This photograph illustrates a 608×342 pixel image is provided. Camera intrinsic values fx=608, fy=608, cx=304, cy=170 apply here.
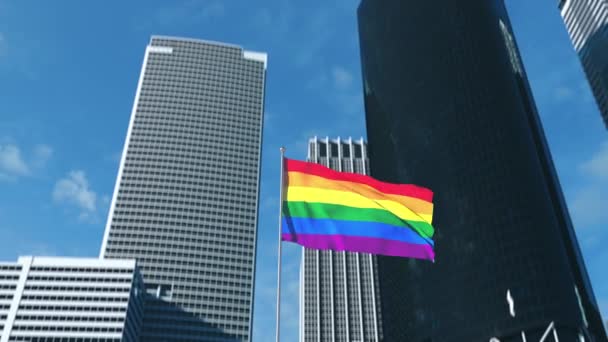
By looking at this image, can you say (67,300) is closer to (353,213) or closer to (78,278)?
(78,278)

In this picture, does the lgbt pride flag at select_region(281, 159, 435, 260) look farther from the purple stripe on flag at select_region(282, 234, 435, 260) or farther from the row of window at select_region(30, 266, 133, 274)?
the row of window at select_region(30, 266, 133, 274)

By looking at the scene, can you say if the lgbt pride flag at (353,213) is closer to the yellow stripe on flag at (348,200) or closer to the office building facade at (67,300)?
the yellow stripe on flag at (348,200)

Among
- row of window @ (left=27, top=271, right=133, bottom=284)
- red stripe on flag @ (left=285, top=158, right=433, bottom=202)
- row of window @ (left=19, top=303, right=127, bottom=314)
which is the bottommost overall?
red stripe on flag @ (left=285, top=158, right=433, bottom=202)

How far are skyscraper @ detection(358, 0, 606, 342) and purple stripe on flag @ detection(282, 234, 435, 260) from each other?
90504 mm

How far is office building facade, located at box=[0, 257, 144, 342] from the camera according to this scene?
174 metres

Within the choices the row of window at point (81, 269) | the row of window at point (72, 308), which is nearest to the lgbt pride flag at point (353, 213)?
the row of window at point (72, 308)

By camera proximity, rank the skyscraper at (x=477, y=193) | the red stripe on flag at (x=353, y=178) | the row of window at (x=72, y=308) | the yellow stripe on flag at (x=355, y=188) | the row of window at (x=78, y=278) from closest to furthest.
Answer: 1. the yellow stripe on flag at (x=355, y=188)
2. the red stripe on flag at (x=353, y=178)
3. the skyscraper at (x=477, y=193)
4. the row of window at (x=72, y=308)
5. the row of window at (x=78, y=278)

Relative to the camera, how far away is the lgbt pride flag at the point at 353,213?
33.5m

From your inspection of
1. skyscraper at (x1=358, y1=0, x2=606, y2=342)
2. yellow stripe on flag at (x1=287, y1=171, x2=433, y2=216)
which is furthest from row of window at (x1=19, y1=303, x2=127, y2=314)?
yellow stripe on flag at (x1=287, y1=171, x2=433, y2=216)

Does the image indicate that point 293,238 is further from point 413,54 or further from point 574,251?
point 413,54

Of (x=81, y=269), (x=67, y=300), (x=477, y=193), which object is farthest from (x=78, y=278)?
(x=477, y=193)

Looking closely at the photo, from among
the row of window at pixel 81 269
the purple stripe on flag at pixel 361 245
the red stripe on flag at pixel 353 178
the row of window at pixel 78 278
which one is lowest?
the purple stripe on flag at pixel 361 245

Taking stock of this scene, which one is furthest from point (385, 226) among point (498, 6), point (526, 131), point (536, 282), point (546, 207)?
point (498, 6)

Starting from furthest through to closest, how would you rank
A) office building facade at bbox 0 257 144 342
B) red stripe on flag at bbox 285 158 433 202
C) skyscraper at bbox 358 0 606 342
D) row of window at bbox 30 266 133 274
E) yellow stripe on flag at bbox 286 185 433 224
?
row of window at bbox 30 266 133 274 < office building facade at bbox 0 257 144 342 < skyscraper at bbox 358 0 606 342 < red stripe on flag at bbox 285 158 433 202 < yellow stripe on flag at bbox 286 185 433 224
